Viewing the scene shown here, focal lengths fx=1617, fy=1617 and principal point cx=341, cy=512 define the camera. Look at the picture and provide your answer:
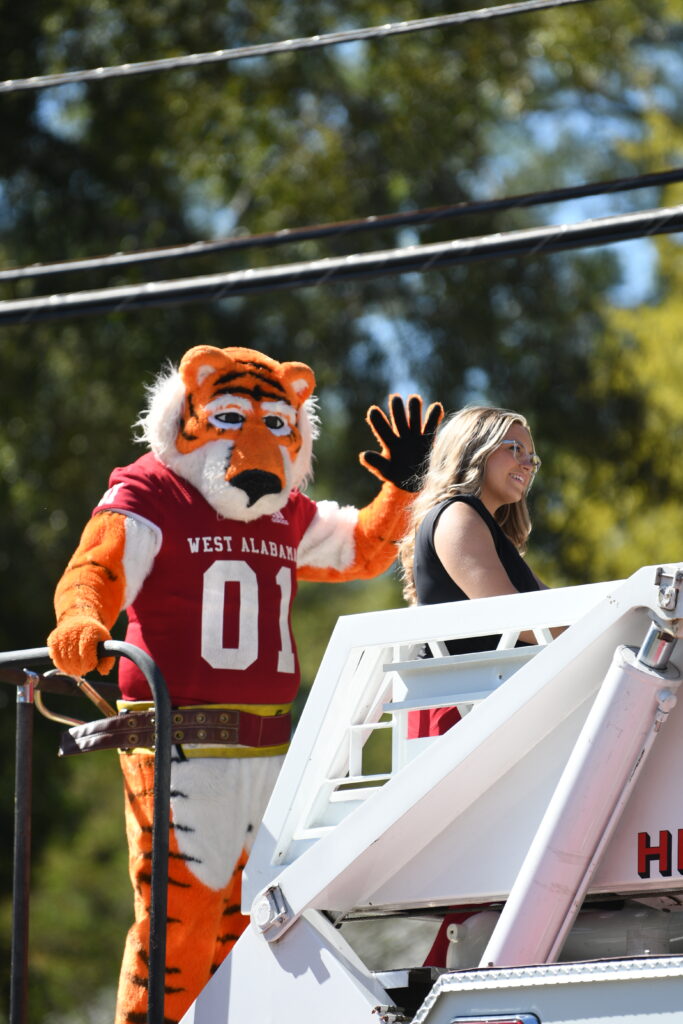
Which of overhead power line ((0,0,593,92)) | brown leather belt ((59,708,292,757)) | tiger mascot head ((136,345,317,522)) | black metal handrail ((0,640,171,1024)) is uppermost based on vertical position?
overhead power line ((0,0,593,92))

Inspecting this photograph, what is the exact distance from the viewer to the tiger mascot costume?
438 cm

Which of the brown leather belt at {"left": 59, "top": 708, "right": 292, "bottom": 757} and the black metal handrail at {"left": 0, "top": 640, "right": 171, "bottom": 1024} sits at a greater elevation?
the brown leather belt at {"left": 59, "top": 708, "right": 292, "bottom": 757}

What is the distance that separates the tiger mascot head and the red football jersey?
0.24 ft

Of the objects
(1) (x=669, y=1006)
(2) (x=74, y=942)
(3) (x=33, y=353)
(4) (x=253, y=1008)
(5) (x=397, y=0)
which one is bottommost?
(1) (x=669, y=1006)

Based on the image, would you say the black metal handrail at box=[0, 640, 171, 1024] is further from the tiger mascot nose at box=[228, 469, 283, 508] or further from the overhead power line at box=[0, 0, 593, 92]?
the overhead power line at box=[0, 0, 593, 92]

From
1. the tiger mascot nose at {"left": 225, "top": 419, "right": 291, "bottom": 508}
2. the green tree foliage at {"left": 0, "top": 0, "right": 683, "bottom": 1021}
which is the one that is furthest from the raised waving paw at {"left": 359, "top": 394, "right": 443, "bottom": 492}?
the green tree foliage at {"left": 0, "top": 0, "right": 683, "bottom": 1021}

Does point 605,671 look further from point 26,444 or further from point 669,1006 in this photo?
point 26,444

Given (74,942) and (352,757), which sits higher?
(74,942)

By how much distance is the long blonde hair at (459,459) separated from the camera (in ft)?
13.6

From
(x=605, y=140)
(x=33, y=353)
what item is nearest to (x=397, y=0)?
(x=605, y=140)

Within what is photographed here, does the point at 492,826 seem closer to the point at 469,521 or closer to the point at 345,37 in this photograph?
the point at 469,521

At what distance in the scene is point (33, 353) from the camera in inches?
556

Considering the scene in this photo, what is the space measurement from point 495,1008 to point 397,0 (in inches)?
513

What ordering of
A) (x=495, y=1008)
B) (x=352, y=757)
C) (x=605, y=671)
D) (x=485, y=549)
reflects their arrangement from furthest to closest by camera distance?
(x=485, y=549)
(x=352, y=757)
(x=605, y=671)
(x=495, y=1008)
